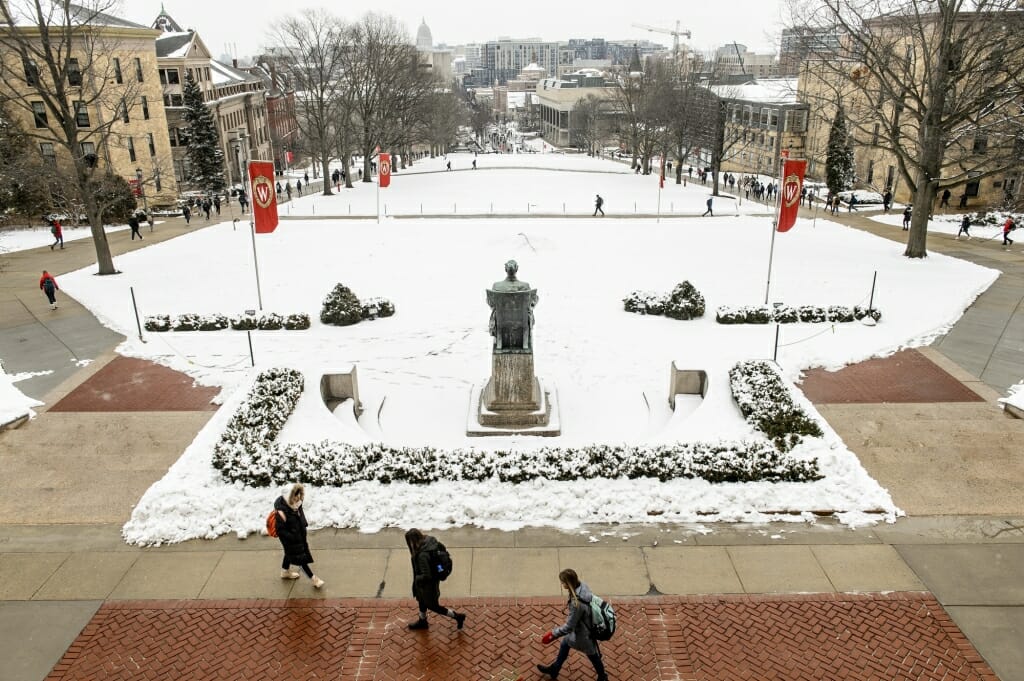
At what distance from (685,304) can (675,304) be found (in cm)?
31

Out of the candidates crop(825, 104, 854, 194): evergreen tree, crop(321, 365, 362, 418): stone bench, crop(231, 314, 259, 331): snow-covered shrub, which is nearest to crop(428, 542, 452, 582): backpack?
crop(321, 365, 362, 418): stone bench

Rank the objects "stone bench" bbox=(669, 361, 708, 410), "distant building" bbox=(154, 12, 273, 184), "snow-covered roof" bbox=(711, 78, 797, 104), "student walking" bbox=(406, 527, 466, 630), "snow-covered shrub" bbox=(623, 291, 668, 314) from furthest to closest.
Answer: "snow-covered roof" bbox=(711, 78, 797, 104)
"distant building" bbox=(154, 12, 273, 184)
"snow-covered shrub" bbox=(623, 291, 668, 314)
"stone bench" bbox=(669, 361, 708, 410)
"student walking" bbox=(406, 527, 466, 630)

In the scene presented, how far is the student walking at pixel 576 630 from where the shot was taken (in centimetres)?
679

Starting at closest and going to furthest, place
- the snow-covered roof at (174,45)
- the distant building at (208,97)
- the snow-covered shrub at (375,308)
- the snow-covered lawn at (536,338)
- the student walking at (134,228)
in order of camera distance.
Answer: the snow-covered lawn at (536,338) → the snow-covered shrub at (375,308) → the student walking at (134,228) → the distant building at (208,97) → the snow-covered roof at (174,45)

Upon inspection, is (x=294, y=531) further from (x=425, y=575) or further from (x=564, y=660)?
(x=564, y=660)

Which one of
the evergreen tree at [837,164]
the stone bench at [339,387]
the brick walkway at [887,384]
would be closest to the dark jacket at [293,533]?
the stone bench at [339,387]

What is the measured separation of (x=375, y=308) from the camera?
818 inches

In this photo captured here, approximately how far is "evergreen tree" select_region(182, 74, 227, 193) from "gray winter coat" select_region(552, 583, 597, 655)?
59325 millimetres

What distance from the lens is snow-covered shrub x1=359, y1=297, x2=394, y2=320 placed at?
20641 mm

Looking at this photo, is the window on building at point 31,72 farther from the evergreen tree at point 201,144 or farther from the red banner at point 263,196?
the evergreen tree at point 201,144

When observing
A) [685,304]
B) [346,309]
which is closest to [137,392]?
[346,309]

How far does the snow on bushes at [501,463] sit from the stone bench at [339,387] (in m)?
2.94

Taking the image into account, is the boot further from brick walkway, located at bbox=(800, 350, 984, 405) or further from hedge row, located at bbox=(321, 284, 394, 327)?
hedge row, located at bbox=(321, 284, 394, 327)

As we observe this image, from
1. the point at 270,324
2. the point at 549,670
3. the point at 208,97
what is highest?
the point at 208,97
